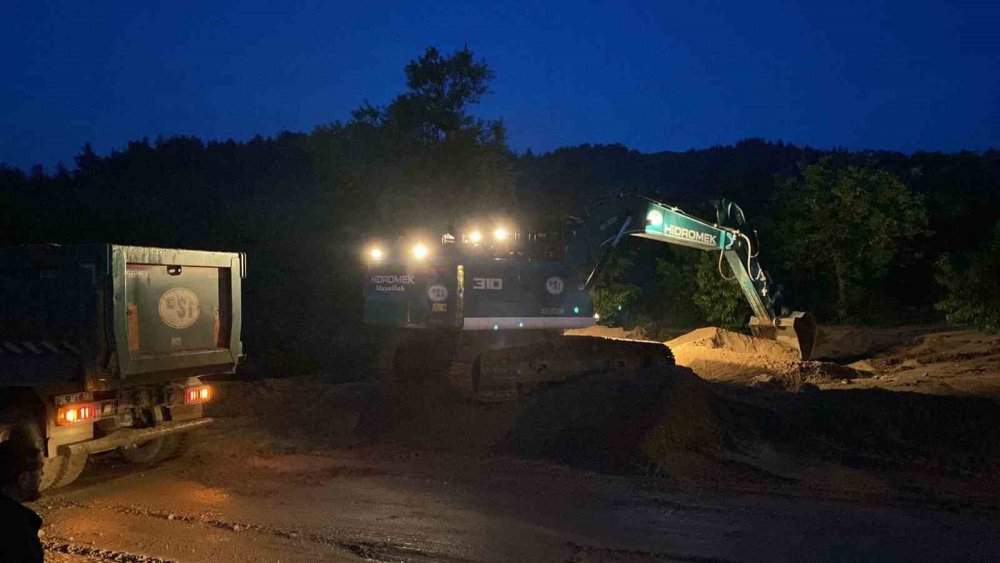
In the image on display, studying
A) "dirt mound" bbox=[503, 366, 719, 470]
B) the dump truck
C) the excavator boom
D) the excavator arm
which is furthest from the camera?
the excavator boom

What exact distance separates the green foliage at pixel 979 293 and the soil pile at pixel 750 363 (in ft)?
8.09

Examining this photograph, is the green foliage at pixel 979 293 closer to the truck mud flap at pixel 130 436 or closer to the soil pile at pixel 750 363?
the soil pile at pixel 750 363

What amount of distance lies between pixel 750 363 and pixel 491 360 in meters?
7.40

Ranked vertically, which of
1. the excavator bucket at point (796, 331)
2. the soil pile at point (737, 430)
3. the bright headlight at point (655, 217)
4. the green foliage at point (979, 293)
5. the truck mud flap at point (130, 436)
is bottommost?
the soil pile at point (737, 430)

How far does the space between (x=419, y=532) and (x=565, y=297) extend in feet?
23.4

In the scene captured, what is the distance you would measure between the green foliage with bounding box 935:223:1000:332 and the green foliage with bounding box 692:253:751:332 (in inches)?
281

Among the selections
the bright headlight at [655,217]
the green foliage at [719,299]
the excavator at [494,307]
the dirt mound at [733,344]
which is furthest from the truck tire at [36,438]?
the green foliage at [719,299]

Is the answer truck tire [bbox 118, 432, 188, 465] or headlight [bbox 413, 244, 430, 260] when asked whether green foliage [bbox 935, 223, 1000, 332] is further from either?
truck tire [bbox 118, 432, 188, 465]

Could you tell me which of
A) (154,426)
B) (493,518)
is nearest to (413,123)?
(154,426)

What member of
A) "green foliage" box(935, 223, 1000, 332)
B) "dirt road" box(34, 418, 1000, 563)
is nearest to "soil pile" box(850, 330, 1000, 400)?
"green foliage" box(935, 223, 1000, 332)

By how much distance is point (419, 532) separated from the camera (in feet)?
22.9

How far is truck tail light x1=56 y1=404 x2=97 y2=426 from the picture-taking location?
8.21 m

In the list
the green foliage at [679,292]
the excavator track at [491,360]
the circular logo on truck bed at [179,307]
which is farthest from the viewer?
the green foliage at [679,292]

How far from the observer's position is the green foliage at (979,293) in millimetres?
17484
